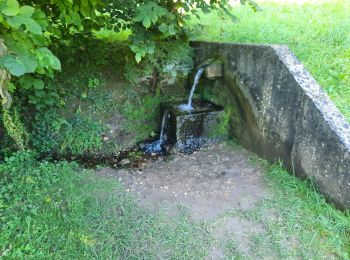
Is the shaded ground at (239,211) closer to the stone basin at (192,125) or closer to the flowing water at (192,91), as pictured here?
the stone basin at (192,125)

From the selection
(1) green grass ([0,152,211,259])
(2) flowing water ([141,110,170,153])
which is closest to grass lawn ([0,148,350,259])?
(1) green grass ([0,152,211,259])

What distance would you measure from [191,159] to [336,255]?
1968mm

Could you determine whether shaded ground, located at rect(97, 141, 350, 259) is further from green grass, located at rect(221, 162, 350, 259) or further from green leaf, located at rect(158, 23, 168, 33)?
green leaf, located at rect(158, 23, 168, 33)

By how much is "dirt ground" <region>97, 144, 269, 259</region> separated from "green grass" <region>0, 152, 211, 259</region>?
161 millimetres

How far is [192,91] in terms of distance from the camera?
16.0ft

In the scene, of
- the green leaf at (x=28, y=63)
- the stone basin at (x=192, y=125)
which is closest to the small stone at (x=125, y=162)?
the stone basin at (x=192, y=125)

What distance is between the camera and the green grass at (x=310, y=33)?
12.1ft

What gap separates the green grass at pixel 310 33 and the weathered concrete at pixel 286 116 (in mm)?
479

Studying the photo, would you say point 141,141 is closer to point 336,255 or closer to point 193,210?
point 193,210

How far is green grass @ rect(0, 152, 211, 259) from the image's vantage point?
2473 millimetres

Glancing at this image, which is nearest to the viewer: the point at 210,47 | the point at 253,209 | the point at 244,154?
the point at 253,209

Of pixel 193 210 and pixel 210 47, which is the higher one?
pixel 210 47

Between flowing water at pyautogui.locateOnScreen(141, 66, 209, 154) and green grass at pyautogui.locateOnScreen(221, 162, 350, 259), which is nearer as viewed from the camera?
green grass at pyautogui.locateOnScreen(221, 162, 350, 259)

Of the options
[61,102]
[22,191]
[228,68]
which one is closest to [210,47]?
[228,68]
